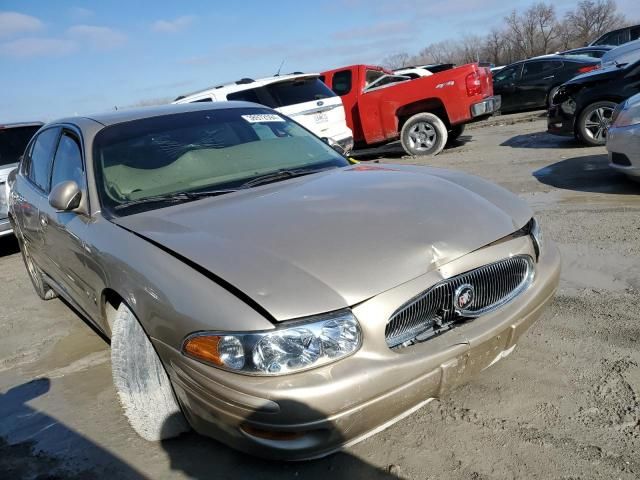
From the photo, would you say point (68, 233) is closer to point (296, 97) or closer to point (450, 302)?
point (450, 302)

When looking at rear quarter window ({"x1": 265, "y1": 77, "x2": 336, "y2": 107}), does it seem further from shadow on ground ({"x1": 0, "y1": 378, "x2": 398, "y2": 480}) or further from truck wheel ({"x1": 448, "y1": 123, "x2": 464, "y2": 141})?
shadow on ground ({"x1": 0, "y1": 378, "x2": 398, "y2": 480})

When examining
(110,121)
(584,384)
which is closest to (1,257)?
(110,121)

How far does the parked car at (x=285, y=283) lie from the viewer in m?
1.96

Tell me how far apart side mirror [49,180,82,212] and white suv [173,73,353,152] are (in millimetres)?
5885

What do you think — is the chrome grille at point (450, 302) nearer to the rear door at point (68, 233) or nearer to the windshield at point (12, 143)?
the rear door at point (68, 233)

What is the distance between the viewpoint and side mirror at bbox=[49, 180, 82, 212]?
9.84 ft

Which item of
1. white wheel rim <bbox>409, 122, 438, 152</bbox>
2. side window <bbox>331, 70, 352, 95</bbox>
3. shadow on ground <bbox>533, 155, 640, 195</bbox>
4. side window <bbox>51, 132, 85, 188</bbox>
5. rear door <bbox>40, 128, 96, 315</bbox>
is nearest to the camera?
rear door <bbox>40, 128, 96, 315</bbox>

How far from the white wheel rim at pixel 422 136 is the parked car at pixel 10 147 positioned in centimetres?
634

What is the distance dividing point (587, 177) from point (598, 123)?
6.97 feet

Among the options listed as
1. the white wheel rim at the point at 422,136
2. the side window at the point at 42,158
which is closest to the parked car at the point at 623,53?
the white wheel rim at the point at 422,136

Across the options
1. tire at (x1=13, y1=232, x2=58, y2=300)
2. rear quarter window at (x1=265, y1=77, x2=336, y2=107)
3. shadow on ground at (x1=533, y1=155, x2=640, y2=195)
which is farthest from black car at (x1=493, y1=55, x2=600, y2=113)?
tire at (x1=13, y1=232, x2=58, y2=300)

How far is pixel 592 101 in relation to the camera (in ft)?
26.8

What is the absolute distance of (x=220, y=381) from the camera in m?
1.98

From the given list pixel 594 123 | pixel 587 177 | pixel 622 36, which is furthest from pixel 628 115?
pixel 622 36
